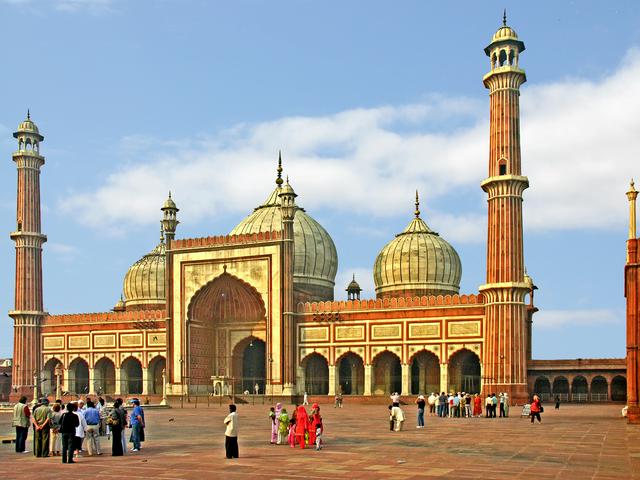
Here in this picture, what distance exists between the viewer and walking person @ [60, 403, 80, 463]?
53.4ft

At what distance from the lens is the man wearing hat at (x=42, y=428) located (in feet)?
56.4

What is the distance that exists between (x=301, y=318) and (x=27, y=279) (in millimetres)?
20217

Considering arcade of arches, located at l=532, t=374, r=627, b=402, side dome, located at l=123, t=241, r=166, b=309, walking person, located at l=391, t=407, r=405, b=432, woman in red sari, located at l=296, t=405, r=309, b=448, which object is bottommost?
arcade of arches, located at l=532, t=374, r=627, b=402

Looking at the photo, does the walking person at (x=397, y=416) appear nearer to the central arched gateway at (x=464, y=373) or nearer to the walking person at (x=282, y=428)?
the walking person at (x=282, y=428)

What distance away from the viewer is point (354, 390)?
165 feet

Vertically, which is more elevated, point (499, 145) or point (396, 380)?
point (499, 145)

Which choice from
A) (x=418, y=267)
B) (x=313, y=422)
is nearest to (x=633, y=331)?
(x=313, y=422)

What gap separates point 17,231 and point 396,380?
90.6ft

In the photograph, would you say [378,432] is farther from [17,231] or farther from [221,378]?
[17,231]

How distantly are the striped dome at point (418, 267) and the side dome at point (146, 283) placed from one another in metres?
16.7

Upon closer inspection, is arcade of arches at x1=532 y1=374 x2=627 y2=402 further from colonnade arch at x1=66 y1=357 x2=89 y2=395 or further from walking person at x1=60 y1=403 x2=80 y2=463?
walking person at x1=60 y1=403 x2=80 y2=463

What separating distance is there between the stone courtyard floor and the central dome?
31716mm

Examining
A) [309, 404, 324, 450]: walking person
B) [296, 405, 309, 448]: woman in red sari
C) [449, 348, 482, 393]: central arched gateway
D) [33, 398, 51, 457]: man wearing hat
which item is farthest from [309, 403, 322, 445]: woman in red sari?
[449, 348, 482, 393]: central arched gateway

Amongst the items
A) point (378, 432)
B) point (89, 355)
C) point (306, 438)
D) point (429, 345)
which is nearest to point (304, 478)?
point (306, 438)
